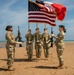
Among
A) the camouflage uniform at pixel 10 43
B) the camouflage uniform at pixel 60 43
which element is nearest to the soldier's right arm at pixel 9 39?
the camouflage uniform at pixel 10 43

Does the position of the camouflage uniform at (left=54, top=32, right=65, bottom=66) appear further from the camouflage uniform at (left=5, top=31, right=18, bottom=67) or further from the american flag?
the american flag

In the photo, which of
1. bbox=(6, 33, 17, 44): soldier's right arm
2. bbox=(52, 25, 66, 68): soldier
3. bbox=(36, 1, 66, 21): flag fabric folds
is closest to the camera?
bbox=(6, 33, 17, 44): soldier's right arm

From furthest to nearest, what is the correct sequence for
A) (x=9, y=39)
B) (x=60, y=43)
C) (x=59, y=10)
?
(x=59, y=10) < (x=60, y=43) < (x=9, y=39)

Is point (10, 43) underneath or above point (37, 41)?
above

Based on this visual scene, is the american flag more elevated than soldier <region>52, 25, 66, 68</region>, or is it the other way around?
the american flag

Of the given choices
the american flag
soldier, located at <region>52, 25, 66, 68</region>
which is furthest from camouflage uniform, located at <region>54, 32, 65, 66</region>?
the american flag

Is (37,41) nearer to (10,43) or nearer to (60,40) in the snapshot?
(60,40)

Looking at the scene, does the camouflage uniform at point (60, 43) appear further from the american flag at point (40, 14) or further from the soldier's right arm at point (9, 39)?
the american flag at point (40, 14)

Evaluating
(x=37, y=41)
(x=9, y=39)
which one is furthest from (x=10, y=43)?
(x=37, y=41)

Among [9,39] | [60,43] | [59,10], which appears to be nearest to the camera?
[9,39]

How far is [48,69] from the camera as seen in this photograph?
13.3 metres

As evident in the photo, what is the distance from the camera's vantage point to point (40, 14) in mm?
17078

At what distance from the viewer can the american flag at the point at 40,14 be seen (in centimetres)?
1653

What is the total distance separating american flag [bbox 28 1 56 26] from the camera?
16.5 meters
